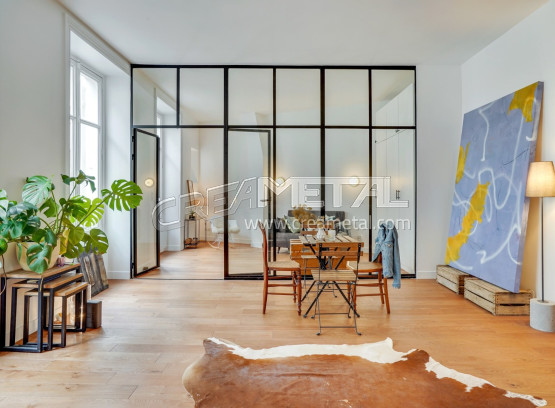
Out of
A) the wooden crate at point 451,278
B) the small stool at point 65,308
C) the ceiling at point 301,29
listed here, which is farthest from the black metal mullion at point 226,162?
the wooden crate at point 451,278

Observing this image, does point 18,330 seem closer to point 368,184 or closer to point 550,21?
point 368,184

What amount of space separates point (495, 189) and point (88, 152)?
5292mm

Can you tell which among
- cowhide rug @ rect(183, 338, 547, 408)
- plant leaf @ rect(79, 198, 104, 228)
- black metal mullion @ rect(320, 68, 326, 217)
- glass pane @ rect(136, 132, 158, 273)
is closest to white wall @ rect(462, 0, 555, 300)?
cowhide rug @ rect(183, 338, 547, 408)

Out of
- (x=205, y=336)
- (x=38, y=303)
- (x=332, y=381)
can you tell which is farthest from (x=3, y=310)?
(x=332, y=381)

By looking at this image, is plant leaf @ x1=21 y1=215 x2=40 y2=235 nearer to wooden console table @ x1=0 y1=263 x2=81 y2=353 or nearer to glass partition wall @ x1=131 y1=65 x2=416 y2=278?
wooden console table @ x1=0 y1=263 x2=81 y2=353

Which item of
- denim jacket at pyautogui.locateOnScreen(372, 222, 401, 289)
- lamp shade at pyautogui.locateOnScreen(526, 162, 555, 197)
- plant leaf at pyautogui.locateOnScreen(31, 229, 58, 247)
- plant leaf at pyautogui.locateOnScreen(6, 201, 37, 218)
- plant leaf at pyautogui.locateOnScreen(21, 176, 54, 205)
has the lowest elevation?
denim jacket at pyautogui.locateOnScreen(372, 222, 401, 289)

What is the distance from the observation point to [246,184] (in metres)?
5.48

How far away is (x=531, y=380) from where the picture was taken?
245 cm

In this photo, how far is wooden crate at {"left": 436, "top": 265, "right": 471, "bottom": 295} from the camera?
180 inches

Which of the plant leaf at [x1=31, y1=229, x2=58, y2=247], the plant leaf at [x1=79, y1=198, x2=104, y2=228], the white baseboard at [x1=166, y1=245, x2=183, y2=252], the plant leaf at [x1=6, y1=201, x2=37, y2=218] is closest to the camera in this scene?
the plant leaf at [x1=6, y1=201, x2=37, y2=218]

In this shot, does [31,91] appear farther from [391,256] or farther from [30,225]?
[391,256]

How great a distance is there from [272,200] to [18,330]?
3.37 meters

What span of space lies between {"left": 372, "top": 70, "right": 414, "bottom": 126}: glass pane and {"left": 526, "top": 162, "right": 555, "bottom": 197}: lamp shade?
2.17 meters

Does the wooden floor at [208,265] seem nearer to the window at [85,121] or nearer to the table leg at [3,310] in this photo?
the window at [85,121]
